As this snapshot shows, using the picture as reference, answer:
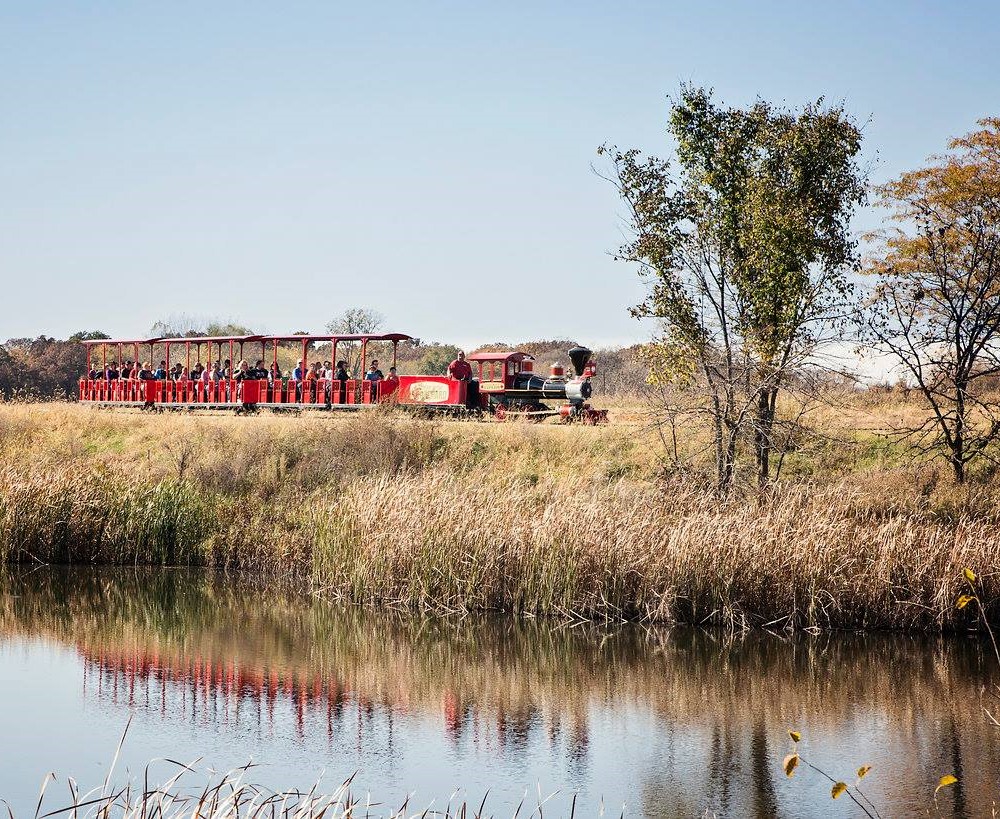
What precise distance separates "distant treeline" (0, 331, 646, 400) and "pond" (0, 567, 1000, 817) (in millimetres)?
39851

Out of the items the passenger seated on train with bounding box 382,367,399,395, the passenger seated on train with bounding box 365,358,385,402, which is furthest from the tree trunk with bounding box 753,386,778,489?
the passenger seated on train with bounding box 365,358,385,402


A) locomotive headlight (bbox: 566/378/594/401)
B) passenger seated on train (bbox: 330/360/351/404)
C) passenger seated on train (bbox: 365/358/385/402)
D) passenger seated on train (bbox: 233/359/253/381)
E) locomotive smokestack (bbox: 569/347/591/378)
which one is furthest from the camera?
passenger seated on train (bbox: 233/359/253/381)

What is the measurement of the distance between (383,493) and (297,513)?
13.7 ft

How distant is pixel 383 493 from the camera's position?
20.8 m

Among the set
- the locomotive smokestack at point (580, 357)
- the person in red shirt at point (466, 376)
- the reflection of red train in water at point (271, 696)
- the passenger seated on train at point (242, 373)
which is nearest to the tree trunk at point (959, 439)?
the reflection of red train in water at point (271, 696)

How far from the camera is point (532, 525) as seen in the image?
1898cm

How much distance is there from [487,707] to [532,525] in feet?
15.0

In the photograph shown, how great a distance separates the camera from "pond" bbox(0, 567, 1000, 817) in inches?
461

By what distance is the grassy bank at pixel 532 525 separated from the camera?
18188 millimetres

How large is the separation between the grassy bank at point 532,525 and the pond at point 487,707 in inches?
24.9

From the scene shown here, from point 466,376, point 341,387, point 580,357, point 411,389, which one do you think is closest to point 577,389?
point 580,357

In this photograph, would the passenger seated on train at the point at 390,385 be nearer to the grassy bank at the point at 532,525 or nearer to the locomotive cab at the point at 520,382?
the locomotive cab at the point at 520,382

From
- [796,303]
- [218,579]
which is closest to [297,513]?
[218,579]

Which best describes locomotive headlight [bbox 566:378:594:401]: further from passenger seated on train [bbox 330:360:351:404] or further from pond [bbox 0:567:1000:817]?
pond [bbox 0:567:1000:817]
